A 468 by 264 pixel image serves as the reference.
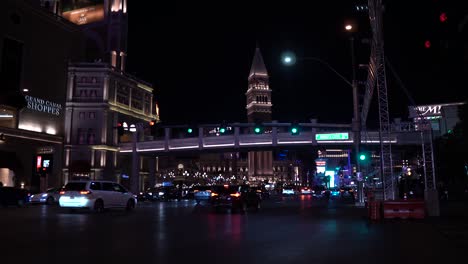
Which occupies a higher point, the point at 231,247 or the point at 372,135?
the point at 372,135

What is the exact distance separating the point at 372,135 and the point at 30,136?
41811mm

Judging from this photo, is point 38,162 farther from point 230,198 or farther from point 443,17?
point 443,17

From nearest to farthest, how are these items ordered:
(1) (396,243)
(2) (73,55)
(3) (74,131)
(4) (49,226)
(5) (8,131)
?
1. (1) (396,243)
2. (4) (49,226)
3. (5) (8,131)
4. (2) (73,55)
5. (3) (74,131)

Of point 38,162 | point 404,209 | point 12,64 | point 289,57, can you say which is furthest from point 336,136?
point 12,64

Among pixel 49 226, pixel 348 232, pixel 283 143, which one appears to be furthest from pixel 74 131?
pixel 348 232

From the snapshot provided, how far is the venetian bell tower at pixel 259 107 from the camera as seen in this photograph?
179 m

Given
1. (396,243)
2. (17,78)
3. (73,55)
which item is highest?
(73,55)

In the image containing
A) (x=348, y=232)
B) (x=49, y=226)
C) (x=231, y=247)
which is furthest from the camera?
(x=49, y=226)

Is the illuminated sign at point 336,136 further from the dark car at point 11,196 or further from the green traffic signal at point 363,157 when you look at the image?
the dark car at point 11,196

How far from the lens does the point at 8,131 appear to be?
49250mm

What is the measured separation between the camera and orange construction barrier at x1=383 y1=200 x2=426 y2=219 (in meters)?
20.5

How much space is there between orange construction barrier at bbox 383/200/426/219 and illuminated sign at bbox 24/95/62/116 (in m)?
44.5

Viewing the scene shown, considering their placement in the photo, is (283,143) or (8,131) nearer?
(8,131)

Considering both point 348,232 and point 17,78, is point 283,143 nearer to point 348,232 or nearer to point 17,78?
point 17,78
